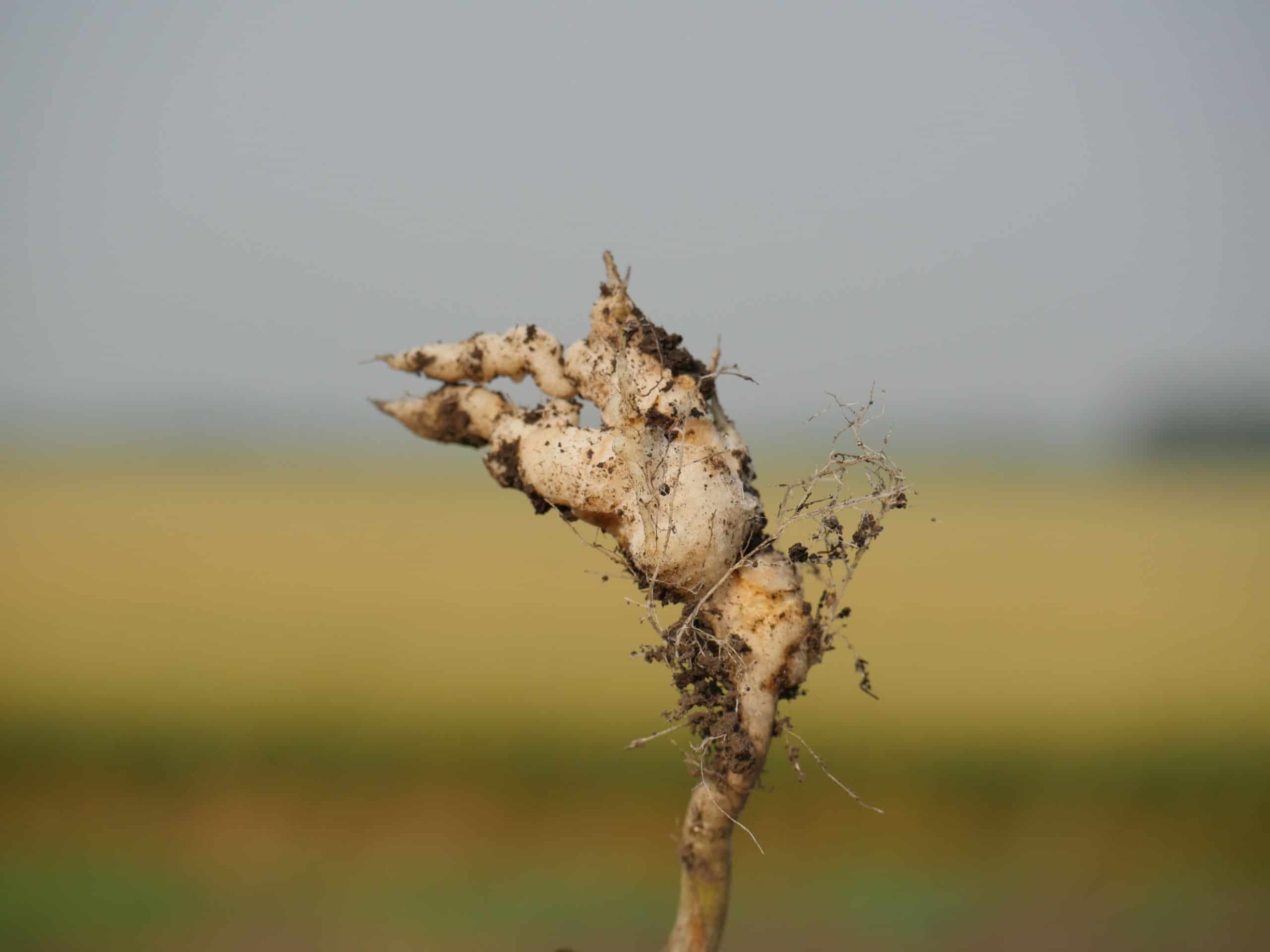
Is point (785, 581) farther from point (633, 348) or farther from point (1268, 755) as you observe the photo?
point (1268, 755)

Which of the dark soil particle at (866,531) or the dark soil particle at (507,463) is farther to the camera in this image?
the dark soil particle at (507,463)

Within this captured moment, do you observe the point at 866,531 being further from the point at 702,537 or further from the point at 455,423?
the point at 455,423

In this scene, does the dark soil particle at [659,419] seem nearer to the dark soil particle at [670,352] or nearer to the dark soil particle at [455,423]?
the dark soil particle at [670,352]

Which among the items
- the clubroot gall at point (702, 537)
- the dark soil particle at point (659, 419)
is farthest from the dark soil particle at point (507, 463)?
the dark soil particle at point (659, 419)

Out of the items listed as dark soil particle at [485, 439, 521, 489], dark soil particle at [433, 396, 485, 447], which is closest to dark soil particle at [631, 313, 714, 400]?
dark soil particle at [485, 439, 521, 489]

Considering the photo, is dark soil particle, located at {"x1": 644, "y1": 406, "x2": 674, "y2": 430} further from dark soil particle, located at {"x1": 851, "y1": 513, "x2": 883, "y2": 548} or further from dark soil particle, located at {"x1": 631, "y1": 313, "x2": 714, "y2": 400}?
dark soil particle, located at {"x1": 851, "y1": 513, "x2": 883, "y2": 548}

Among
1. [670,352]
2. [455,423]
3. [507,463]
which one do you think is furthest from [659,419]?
[455,423]

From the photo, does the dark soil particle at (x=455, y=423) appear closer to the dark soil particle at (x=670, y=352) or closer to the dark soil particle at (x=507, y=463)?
the dark soil particle at (x=507, y=463)

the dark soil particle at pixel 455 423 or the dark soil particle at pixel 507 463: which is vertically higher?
the dark soil particle at pixel 455 423

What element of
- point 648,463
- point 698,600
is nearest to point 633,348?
point 648,463
